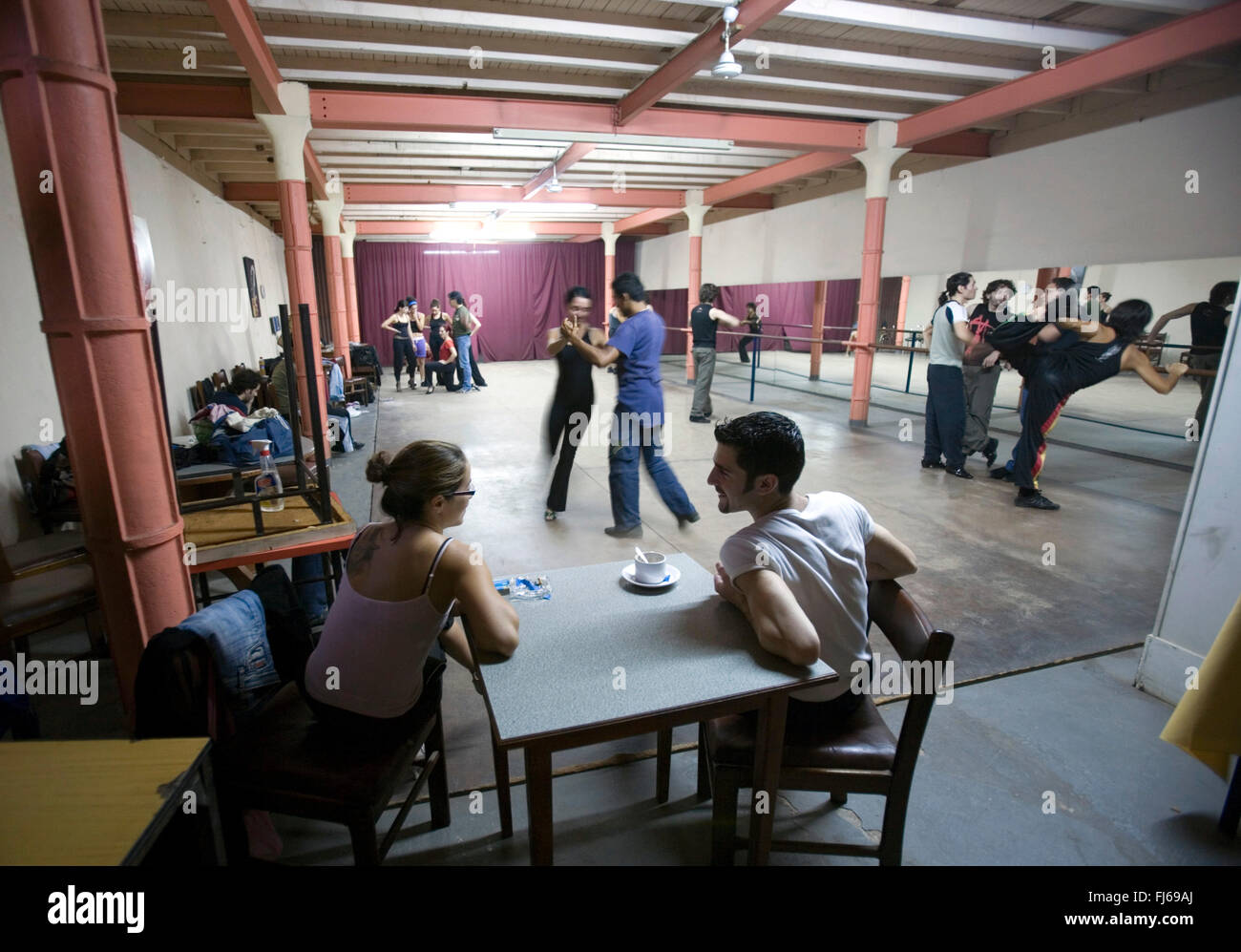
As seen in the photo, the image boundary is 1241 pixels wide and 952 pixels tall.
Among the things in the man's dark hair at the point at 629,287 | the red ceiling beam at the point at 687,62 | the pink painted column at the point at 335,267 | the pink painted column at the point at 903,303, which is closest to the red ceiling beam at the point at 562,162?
the red ceiling beam at the point at 687,62

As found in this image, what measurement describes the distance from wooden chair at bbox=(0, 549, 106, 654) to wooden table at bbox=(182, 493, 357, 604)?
0.31 m

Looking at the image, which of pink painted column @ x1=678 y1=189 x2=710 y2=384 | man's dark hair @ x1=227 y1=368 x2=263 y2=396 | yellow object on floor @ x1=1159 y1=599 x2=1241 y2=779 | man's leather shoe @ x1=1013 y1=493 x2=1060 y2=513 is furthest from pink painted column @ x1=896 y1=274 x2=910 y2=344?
yellow object on floor @ x1=1159 y1=599 x2=1241 y2=779

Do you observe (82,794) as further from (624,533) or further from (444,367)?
(444,367)

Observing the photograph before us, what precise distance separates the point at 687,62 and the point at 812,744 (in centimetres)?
446

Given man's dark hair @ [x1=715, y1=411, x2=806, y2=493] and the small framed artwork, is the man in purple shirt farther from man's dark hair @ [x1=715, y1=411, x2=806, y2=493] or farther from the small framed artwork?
the small framed artwork

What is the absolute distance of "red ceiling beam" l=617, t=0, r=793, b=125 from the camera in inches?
145

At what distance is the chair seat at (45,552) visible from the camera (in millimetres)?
2412

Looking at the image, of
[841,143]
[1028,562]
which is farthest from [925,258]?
[1028,562]

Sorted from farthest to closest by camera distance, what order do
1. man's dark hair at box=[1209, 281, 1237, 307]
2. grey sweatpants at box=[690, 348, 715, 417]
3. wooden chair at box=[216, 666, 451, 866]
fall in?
grey sweatpants at box=[690, 348, 715, 417]
man's dark hair at box=[1209, 281, 1237, 307]
wooden chair at box=[216, 666, 451, 866]

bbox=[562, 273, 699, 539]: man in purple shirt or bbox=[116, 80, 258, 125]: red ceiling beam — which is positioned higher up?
bbox=[116, 80, 258, 125]: red ceiling beam

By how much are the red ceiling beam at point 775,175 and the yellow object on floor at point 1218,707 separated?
6.02m

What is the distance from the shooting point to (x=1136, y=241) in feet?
17.0
